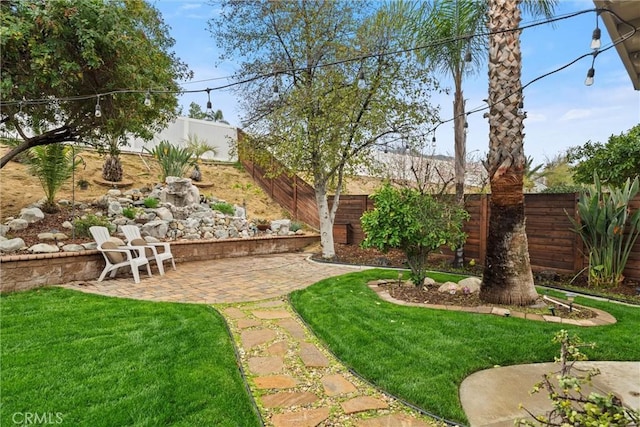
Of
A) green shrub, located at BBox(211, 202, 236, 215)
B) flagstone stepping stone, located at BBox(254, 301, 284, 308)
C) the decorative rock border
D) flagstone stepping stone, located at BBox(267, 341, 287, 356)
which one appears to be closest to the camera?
flagstone stepping stone, located at BBox(267, 341, 287, 356)

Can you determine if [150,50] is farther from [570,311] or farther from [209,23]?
[570,311]

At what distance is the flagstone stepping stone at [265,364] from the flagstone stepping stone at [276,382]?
0.31ft

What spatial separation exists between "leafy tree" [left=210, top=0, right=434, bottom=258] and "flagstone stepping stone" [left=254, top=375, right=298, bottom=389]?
5246 millimetres

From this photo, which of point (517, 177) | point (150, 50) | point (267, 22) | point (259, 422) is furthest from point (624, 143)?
point (150, 50)

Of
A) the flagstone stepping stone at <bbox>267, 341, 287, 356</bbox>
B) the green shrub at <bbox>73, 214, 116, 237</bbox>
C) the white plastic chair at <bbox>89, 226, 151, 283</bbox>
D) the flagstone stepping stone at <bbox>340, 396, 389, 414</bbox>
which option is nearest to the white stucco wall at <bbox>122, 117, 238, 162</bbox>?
the green shrub at <bbox>73, 214, 116, 237</bbox>

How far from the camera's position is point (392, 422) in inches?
78.9

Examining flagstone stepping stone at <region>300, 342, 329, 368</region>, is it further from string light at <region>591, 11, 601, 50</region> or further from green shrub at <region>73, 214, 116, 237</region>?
green shrub at <region>73, 214, 116, 237</region>

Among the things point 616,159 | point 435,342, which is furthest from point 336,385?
point 616,159

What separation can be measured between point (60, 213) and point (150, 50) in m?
3.61

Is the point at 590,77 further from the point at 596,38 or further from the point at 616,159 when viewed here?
the point at 616,159

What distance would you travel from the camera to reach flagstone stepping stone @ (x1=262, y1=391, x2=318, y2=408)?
2.20 meters

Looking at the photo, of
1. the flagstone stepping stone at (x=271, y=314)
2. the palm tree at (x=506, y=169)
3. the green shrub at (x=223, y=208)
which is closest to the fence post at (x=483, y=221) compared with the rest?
the palm tree at (x=506, y=169)

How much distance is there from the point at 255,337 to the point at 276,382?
865mm

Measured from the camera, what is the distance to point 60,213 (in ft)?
22.2
